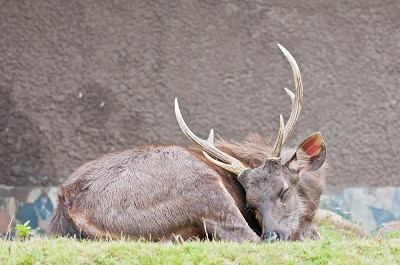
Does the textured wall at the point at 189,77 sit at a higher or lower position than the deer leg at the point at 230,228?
higher

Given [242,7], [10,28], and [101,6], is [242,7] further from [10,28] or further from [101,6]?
[10,28]

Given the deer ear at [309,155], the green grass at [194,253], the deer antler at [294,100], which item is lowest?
the green grass at [194,253]

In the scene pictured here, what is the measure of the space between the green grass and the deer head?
1.46 metres

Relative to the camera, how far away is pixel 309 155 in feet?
32.4

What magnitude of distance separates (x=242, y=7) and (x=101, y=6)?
1.56 meters

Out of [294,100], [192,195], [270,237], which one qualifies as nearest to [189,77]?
[294,100]

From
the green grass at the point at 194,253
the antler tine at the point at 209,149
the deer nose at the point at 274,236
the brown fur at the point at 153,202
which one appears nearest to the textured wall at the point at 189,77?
the antler tine at the point at 209,149

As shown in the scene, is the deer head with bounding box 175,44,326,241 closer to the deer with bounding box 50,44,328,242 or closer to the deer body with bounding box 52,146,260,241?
the deer with bounding box 50,44,328,242

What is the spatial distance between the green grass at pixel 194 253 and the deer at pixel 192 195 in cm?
113

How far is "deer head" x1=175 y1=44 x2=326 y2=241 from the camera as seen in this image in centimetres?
934

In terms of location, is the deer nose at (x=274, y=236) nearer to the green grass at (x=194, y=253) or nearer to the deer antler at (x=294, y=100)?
the deer antler at (x=294, y=100)

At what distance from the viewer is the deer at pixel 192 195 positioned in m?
8.86

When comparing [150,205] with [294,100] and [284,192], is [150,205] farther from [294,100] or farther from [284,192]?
[294,100]

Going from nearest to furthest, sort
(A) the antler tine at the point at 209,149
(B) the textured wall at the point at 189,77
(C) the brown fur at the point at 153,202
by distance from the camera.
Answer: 1. (C) the brown fur at the point at 153,202
2. (A) the antler tine at the point at 209,149
3. (B) the textured wall at the point at 189,77
